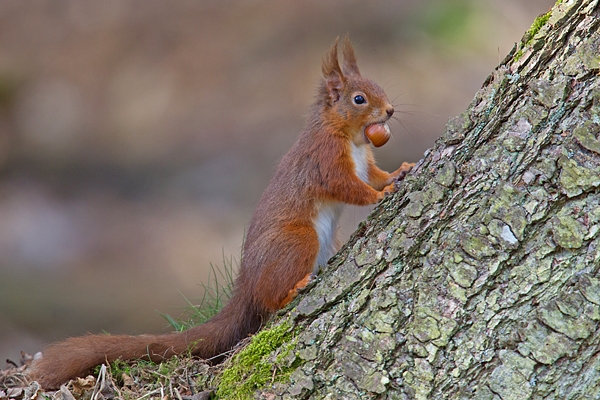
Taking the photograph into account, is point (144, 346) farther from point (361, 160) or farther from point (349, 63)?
point (349, 63)

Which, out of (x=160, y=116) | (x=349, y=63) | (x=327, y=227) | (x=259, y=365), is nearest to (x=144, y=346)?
(x=259, y=365)

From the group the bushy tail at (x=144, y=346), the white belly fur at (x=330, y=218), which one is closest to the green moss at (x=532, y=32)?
the white belly fur at (x=330, y=218)

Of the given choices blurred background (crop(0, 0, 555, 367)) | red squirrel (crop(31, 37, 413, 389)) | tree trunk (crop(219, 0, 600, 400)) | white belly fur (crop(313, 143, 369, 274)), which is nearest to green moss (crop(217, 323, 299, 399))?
tree trunk (crop(219, 0, 600, 400))

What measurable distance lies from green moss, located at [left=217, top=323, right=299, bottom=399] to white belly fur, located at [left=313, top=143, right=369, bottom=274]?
616mm

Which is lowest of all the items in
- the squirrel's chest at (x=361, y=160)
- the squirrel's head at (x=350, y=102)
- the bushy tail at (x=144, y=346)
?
the bushy tail at (x=144, y=346)

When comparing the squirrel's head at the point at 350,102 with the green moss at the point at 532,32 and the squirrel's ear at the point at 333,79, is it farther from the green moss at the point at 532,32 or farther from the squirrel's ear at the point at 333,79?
the green moss at the point at 532,32

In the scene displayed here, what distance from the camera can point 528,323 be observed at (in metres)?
1.85

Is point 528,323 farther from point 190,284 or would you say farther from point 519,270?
point 190,284

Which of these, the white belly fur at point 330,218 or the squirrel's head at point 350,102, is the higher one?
the squirrel's head at point 350,102

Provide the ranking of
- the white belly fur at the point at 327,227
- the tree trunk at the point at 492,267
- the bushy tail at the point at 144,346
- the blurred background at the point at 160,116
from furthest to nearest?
the blurred background at the point at 160,116, the white belly fur at the point at 327,227, the bushy tail at the point at 144,346, the tree trunk at the point at 492,267

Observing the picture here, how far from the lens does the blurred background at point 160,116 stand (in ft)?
24.3

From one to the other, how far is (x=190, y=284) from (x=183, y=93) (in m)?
2.64

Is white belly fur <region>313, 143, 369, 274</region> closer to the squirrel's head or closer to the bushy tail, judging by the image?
the squirrel's head

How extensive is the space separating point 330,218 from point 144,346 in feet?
3.30
